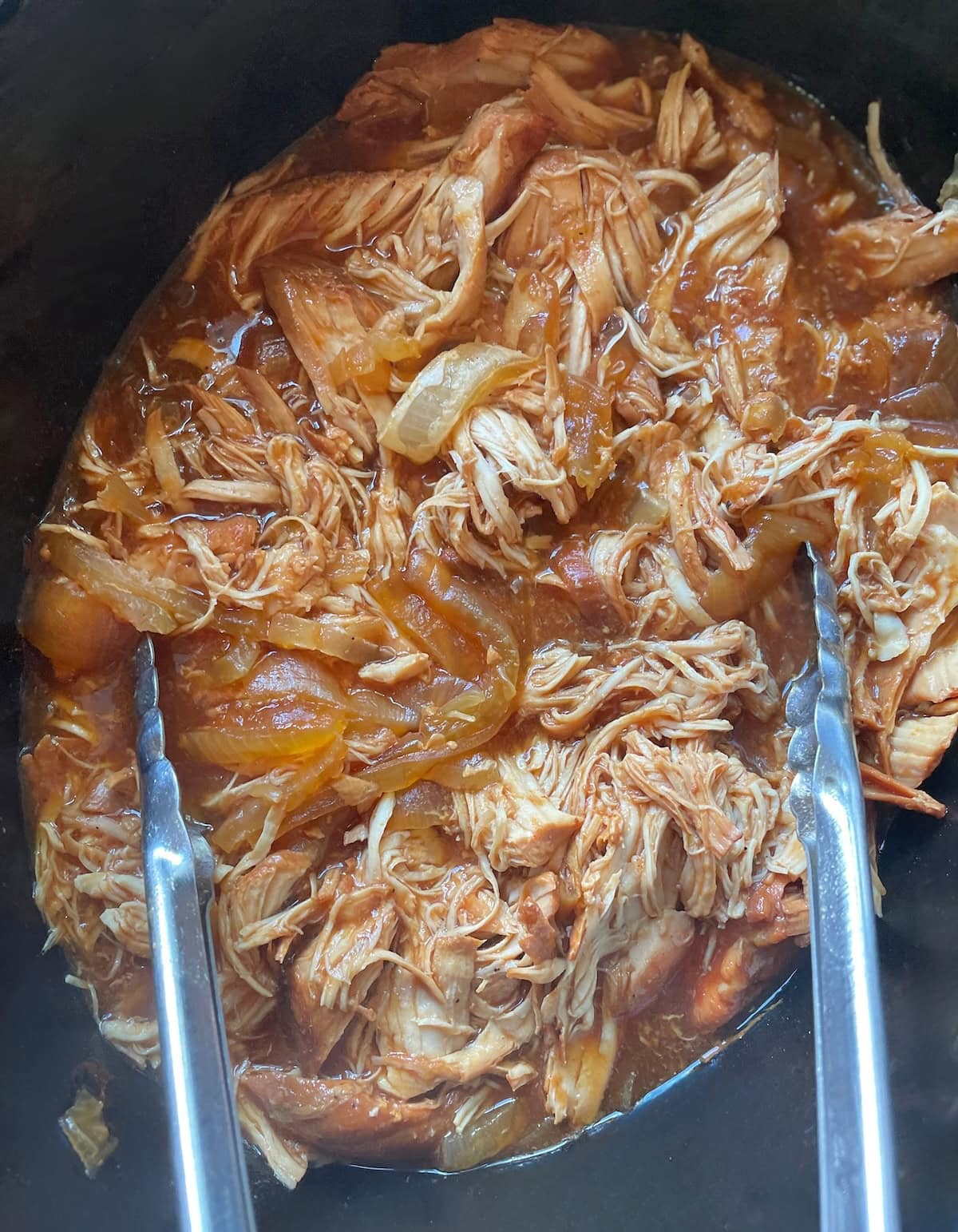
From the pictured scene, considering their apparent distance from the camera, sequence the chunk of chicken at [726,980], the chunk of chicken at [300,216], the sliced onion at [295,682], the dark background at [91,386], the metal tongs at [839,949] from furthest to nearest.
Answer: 1. the chunk of chicken at [300,216]
2. the chunk of chicken at [726,980]
3. the sliced onion at [295,682]
4. the dark background at [91,386]
5. the metal tongs at [839,949]

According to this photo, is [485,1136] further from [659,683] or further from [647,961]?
[659,683]

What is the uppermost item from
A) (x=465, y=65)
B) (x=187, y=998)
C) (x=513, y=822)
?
(x=465, y=65)

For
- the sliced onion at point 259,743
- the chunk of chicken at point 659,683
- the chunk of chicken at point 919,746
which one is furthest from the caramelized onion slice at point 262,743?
the chunk of chicken at point 919,746

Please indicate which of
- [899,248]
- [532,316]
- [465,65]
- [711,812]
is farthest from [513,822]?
[465,65]

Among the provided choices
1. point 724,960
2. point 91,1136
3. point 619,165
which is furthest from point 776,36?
point 91,1136

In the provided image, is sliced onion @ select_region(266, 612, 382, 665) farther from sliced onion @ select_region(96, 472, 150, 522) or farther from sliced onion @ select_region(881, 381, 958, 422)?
sliced onion @ select_region(881, 381, 958, 422)

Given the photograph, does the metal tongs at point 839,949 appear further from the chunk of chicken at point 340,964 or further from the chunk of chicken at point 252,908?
the chunk of chicken at point 252,908
